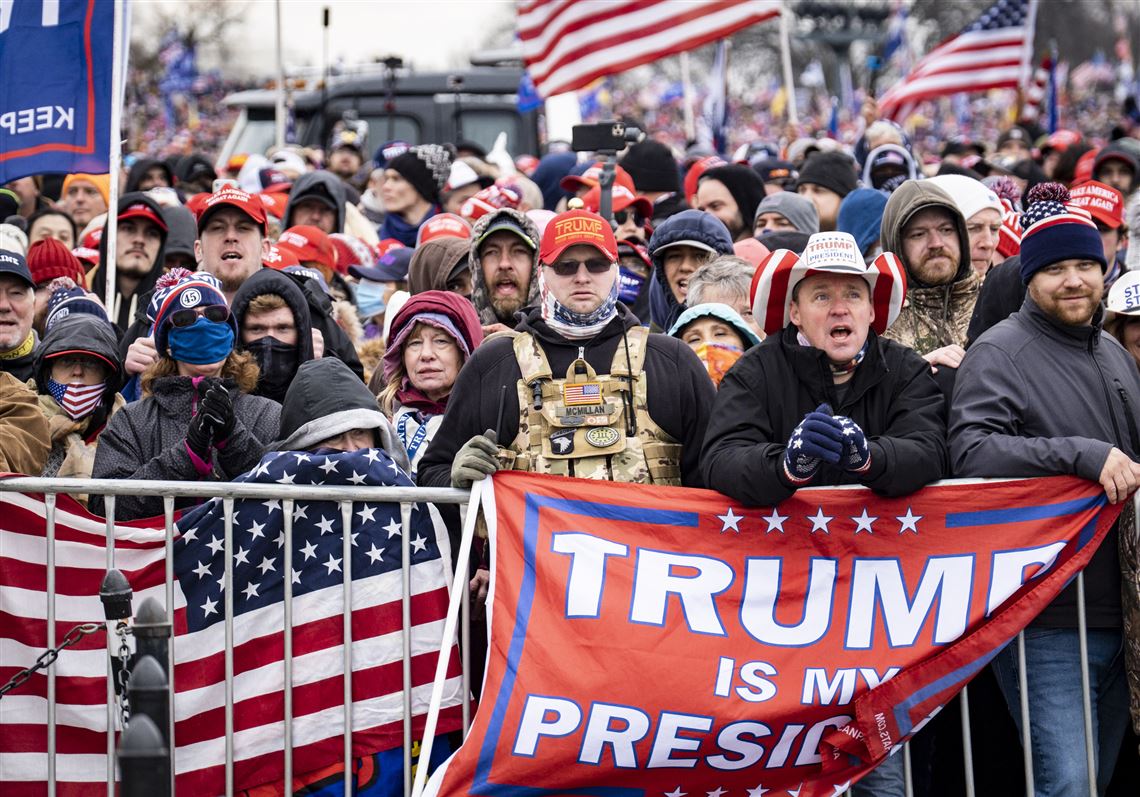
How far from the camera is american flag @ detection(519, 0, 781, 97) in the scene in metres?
11.5

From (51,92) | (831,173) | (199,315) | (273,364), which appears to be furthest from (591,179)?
(199,315)

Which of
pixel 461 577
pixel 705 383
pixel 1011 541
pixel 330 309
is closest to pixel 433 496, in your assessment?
pixel 461 577

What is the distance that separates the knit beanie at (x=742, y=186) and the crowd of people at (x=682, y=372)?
72.4 inches

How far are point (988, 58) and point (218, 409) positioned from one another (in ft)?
38.2

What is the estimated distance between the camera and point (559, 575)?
5.14m

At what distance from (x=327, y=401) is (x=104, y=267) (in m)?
3.62

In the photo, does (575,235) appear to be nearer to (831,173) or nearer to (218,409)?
(218,409)

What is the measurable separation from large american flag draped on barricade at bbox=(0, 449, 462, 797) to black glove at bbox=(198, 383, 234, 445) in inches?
10.8

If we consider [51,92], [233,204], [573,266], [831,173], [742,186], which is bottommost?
[573,266]

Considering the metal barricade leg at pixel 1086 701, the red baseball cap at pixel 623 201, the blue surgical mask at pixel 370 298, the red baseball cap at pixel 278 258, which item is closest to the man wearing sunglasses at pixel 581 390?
the metal barricade leg at pixel 1086 701

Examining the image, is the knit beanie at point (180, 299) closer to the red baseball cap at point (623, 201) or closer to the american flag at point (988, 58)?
the red baseball cap at point (623, 201)

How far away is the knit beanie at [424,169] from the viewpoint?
10969 millimetres

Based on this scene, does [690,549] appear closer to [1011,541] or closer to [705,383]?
[705,383]

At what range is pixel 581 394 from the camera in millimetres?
5363
